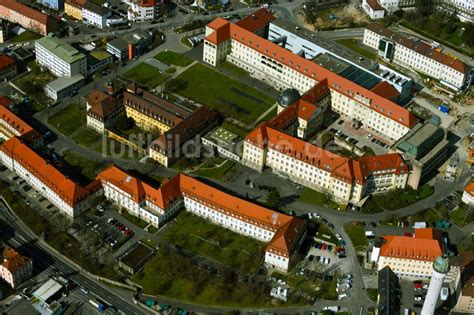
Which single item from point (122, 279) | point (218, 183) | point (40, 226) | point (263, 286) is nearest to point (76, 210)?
point (40, 226)

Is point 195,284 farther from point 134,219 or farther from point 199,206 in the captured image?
point 134,219

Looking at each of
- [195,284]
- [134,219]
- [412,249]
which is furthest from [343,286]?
[134,219]

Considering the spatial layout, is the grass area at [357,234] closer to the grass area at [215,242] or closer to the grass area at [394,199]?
the grass area at [394,199]

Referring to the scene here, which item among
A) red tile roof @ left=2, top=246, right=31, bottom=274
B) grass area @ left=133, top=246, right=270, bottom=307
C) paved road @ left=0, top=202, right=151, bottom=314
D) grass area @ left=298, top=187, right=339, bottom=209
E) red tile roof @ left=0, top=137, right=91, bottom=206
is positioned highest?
red tile roof @ left=0, top=137, right=91, bottom=206

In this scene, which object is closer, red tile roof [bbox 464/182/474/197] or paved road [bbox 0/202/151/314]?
paved road [bbox 0/202/151/314]

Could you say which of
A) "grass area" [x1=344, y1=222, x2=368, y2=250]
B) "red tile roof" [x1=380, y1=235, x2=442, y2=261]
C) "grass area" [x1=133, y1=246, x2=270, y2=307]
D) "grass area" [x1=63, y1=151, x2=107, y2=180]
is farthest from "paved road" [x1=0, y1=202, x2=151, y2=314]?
"red tile roof" [x1=380, y1=235, x2=442, y2=261]

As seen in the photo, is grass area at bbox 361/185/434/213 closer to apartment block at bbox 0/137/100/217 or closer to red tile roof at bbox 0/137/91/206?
apartment block at bbox 0/137/100/217

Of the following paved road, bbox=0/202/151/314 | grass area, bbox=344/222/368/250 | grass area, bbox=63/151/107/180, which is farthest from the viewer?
grass area, bbox=63/151/107/180
